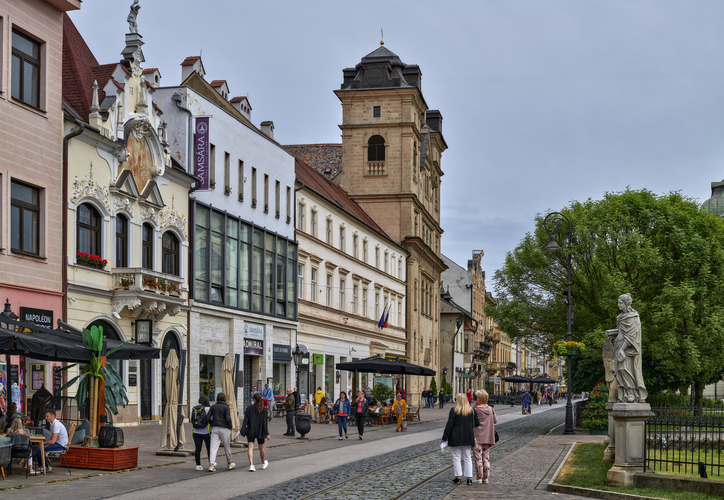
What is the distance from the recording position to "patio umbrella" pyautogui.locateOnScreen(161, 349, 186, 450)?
2047 cm

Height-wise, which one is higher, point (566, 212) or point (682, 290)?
point (566, 212)

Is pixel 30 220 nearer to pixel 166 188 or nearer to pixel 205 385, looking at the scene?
pixel 166 188

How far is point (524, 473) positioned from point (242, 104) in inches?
1316

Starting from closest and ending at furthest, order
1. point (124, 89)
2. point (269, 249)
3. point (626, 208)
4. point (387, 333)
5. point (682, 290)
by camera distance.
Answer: point (124, 89) → point (682, 290) → point (626, 208) → point (269, 249) → point (387, 333)

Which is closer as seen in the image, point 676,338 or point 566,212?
point 676,338

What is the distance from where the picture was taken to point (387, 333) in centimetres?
6494

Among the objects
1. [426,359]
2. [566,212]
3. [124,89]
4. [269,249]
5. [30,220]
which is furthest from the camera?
[426,359]

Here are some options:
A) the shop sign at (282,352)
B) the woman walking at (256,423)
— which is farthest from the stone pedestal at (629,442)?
the shop sign at (282,352)

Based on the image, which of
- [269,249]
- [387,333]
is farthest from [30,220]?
[387,333]

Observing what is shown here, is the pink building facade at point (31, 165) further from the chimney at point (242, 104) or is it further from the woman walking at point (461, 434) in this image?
the chimney at point (242, 104)

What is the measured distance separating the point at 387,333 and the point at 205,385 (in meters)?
30.6

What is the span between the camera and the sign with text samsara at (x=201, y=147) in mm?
34812

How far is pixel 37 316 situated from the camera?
24.1 metres

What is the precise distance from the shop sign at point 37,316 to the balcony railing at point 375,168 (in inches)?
1839
